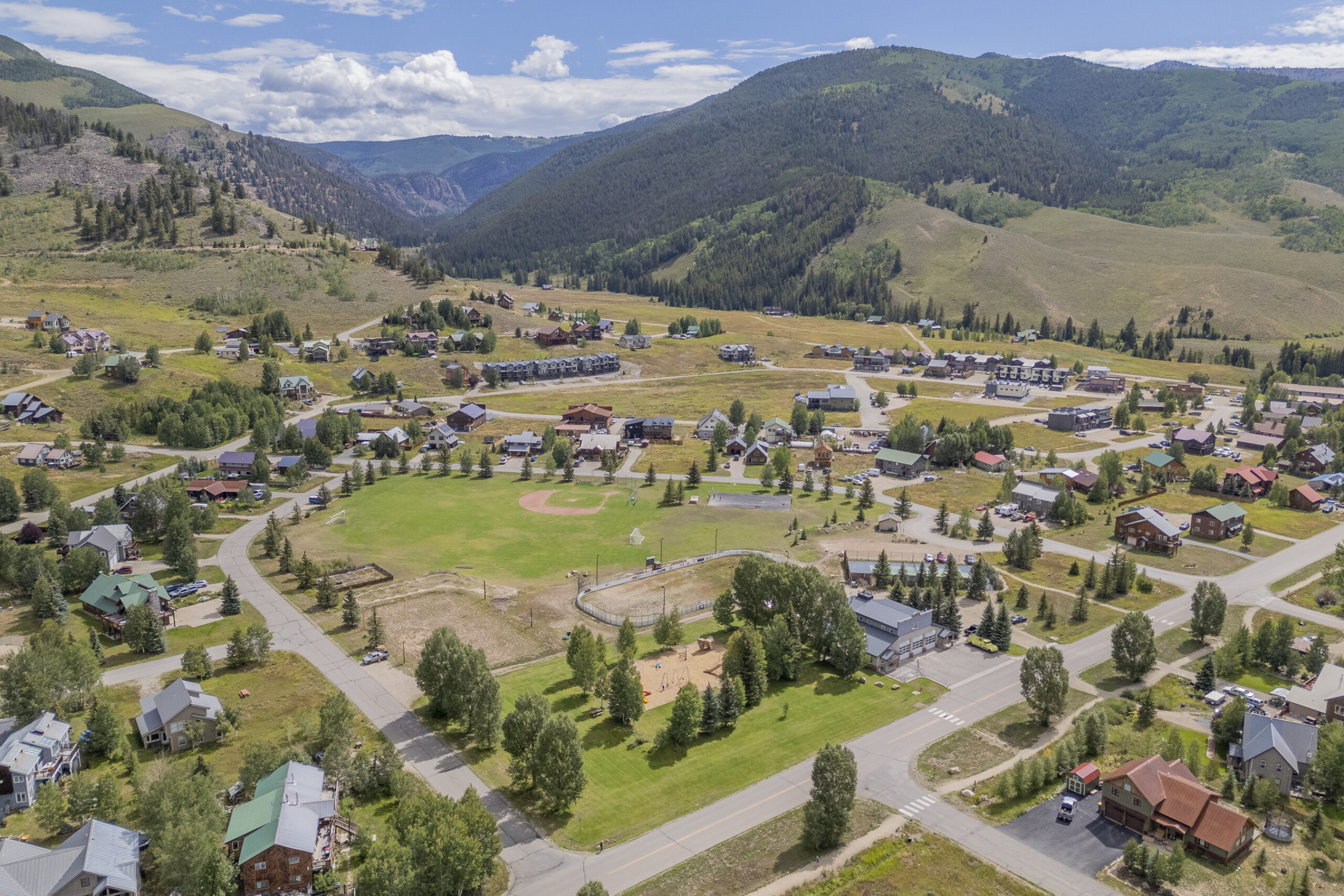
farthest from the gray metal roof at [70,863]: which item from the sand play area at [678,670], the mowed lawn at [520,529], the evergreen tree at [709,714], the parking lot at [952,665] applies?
the parking lot at [952,665]

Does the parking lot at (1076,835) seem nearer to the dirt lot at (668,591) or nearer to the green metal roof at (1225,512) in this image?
the dirt lot at (668,591)

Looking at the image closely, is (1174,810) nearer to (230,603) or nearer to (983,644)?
(983,644)

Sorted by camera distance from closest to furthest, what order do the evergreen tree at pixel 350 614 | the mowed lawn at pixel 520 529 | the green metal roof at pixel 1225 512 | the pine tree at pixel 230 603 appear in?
1. the evergreen tree at pixel 350 614
2. the pine tree at pixel 230 603
3. the mowed lawn at pixel 520 529
4. the green metal roof at pixel 1225 512

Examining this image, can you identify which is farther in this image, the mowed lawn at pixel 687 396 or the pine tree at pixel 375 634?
the mowed lawn at pixel 687 396

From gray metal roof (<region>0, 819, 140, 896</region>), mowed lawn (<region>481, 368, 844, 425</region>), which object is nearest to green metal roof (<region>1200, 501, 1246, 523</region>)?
mowed lawn (<region>481, 368, 844, 425</region>)

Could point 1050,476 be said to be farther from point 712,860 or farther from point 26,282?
point 26,282

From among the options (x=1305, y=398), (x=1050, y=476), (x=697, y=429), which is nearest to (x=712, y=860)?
(x=1050, y=476)
